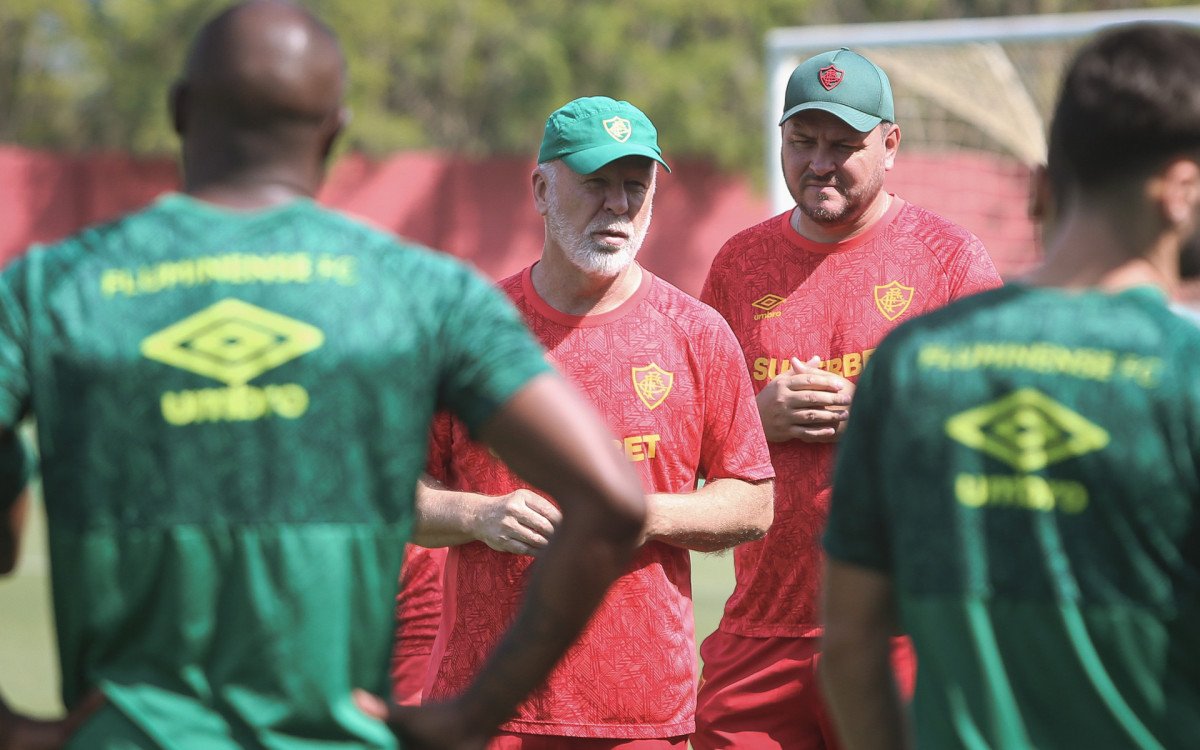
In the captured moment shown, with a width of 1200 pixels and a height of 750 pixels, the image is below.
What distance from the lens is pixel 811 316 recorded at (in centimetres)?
542

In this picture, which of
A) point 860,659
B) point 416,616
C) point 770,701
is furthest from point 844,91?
point 860,659

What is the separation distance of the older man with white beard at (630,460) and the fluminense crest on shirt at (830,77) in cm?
85

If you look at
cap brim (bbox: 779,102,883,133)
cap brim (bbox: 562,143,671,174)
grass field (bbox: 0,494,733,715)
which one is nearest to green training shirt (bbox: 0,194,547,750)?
cap brim (bbox: 562,143,671,174)

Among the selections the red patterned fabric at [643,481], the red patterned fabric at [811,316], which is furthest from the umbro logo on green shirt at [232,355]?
the red patterned fabric at [811,316]

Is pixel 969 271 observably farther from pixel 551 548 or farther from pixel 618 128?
pixel 551 548

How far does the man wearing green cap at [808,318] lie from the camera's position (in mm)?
5266

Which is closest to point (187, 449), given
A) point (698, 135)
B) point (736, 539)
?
point (736, 539)

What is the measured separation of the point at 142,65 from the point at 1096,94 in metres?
28.1

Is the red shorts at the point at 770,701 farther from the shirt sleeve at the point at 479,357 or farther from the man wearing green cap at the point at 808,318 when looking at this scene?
the shirt sleeve at the point at 479,357

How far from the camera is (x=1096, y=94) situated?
2.67 m

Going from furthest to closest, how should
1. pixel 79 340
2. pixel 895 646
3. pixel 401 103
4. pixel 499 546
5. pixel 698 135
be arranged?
1. pixel 401 103
2. pixel 698 135
3. pixel 895 646
4. pixel 499 546
5. pixel 79 340

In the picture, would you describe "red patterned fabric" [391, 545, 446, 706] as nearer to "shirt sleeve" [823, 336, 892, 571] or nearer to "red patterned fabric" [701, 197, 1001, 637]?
"red patterned fabric" [701, 197, 1001, 637]

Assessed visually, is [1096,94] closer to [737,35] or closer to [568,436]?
[568,436]

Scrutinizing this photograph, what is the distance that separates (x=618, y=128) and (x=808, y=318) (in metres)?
0.95
